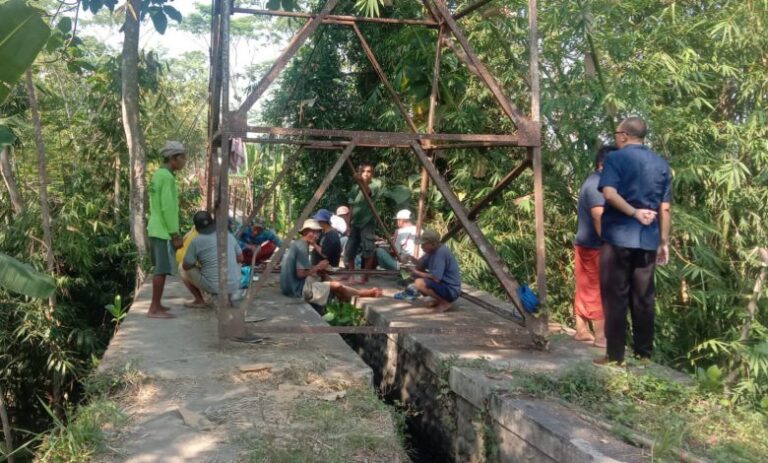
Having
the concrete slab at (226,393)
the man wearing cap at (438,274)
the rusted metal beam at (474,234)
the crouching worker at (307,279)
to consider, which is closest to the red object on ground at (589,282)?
the rusted metal beam at (474,234)

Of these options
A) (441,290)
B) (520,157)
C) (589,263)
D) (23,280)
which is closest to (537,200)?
(589,263)

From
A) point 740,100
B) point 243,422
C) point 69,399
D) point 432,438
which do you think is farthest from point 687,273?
point 69,399

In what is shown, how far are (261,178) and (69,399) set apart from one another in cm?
953

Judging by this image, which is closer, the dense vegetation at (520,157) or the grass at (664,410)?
the grass at (664,410)

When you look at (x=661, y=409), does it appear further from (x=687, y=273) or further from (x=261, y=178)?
(x=261, y=178)

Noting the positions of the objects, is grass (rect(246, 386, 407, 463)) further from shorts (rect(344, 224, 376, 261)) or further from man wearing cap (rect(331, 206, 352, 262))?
man wearing cap (rect(331, 206, 352, 262))

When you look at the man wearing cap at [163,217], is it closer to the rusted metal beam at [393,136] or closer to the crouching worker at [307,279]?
the rusted metal beam at [393,136]

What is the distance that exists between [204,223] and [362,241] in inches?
118

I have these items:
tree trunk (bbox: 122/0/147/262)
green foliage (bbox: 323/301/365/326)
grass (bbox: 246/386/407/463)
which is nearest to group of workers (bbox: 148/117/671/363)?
green foliage (bbox: 323/301/365/326)

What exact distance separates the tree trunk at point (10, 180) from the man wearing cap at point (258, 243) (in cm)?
268

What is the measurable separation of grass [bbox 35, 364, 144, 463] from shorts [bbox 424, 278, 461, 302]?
2.84 m

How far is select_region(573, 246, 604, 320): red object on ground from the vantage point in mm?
5535

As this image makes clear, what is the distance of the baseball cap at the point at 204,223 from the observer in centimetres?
614

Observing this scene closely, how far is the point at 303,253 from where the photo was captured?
23.7 feet
